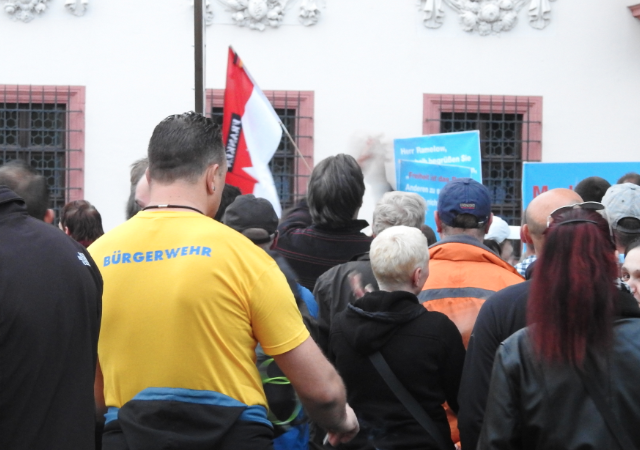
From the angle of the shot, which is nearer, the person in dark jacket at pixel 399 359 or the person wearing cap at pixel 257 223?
the person in dark jacket at pixel 399 359

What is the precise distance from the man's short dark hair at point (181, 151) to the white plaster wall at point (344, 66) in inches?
276

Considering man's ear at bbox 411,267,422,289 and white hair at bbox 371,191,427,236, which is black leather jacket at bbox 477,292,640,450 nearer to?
man's ear at bbox 411,267,422,289

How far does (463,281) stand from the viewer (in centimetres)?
343

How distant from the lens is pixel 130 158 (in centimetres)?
961

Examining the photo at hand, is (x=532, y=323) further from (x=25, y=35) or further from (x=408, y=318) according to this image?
(x=25, y=35)

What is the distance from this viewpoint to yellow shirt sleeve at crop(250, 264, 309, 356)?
2404 millimetres

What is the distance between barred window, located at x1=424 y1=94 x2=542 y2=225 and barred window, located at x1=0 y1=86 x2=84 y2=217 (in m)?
3.73

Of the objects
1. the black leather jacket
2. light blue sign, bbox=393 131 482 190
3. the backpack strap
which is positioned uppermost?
light blue sign, bbox=393 131 482 190

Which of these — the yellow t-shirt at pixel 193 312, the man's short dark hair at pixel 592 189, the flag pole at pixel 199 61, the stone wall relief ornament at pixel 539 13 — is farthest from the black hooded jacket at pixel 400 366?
the stone wall relief ornament at pixel 539 13

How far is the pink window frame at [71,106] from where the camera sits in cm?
960

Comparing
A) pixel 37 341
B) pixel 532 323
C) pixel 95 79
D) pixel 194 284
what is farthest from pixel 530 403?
pixel 95 79

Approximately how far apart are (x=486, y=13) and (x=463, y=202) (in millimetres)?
6489

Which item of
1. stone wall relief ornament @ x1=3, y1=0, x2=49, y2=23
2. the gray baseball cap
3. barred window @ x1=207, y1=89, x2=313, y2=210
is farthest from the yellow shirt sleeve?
stone wall relief ornament @ x1=3, y1=0, x2=49, y2=23

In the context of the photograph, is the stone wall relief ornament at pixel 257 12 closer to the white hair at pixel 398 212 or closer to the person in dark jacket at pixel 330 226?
the person in dark jacket at pixel 330 226
